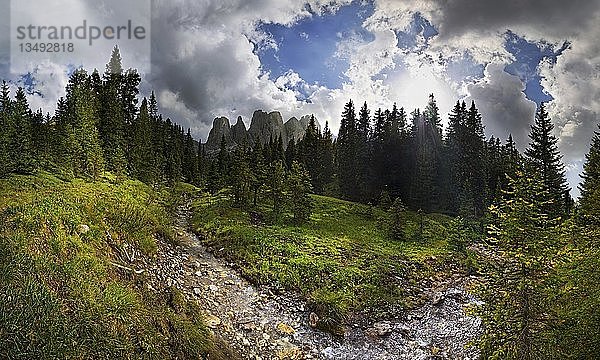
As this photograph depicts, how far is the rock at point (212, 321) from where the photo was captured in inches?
579

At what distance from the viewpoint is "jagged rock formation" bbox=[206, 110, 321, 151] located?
6845 inches

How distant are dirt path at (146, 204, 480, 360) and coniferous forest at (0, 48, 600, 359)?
3.77m

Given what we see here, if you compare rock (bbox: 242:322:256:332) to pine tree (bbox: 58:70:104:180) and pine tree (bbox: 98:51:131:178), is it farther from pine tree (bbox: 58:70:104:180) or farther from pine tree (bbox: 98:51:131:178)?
pine tree (bbox: 98:51:131:178)

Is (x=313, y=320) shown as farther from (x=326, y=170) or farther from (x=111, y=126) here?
(x=326, y=170)

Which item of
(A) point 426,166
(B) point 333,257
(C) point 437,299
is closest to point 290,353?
(B) point 333,257

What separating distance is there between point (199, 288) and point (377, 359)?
914cm

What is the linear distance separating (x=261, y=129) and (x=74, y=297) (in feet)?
553

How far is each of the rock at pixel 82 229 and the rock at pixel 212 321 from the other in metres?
6.07

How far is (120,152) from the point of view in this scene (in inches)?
1565

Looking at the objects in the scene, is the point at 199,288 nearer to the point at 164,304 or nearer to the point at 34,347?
the point at 164,304

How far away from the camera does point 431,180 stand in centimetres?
5303

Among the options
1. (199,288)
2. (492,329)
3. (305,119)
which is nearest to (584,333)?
(492,329)

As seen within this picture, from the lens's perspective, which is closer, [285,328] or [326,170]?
[285,328]

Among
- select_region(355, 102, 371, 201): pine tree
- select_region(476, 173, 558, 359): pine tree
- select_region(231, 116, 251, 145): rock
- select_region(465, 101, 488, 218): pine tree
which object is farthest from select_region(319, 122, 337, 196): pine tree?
select_region(231, 116, 251, 145): rock
